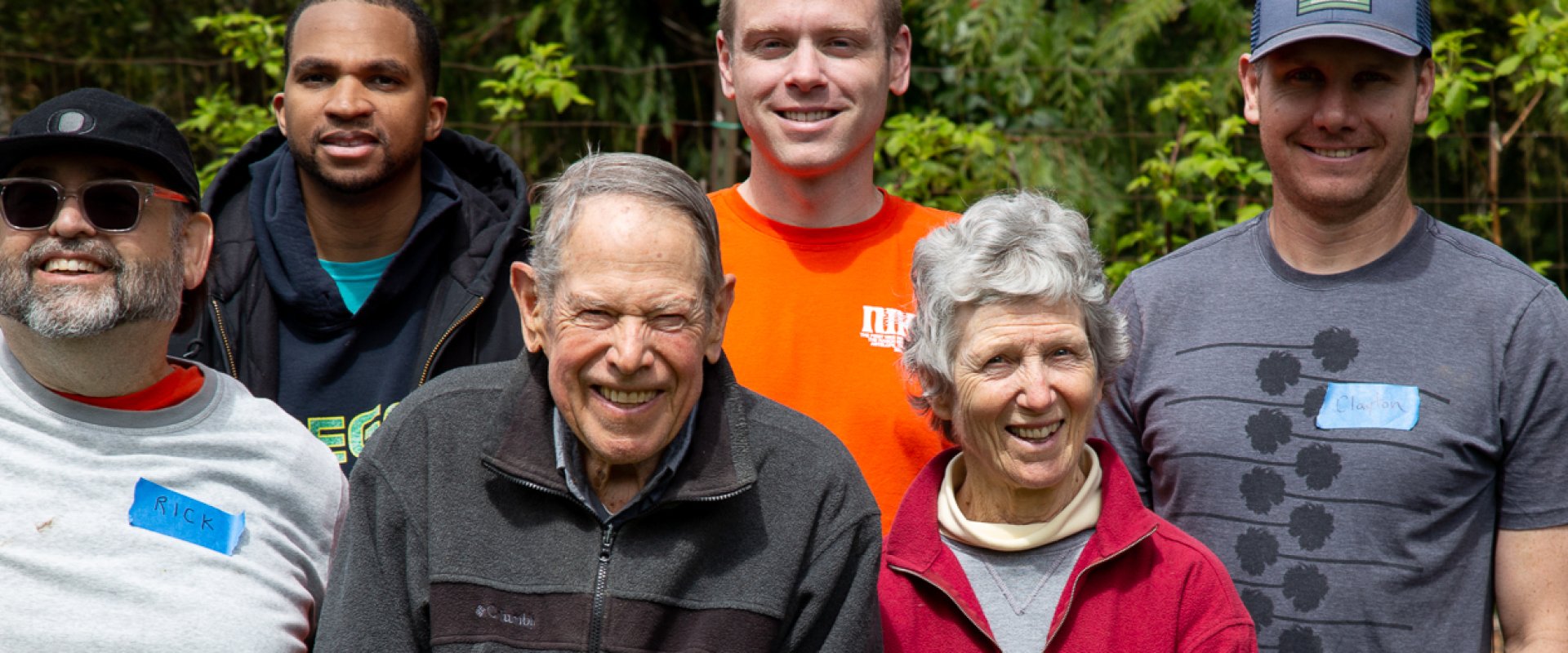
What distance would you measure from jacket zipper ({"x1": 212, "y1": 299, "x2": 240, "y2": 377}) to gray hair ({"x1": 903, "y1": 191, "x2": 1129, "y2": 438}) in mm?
1554

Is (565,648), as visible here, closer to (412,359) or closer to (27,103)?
(412,359)

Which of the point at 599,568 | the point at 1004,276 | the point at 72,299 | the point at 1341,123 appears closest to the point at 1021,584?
the point at 1004,276

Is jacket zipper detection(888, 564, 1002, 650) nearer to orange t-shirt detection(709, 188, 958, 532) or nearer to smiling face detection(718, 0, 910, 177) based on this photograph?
orange t-shirt detection(709, 188, 958, 532)

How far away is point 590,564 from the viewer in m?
2.46

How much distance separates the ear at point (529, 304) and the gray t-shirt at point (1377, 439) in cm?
A: 129

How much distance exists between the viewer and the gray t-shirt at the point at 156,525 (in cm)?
265

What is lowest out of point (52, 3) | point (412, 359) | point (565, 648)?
point (565, 648)

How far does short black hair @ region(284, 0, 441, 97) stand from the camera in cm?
375

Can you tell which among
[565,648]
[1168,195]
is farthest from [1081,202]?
[565,648]

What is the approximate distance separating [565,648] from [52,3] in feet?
18.9

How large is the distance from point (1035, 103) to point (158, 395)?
13.3 ft

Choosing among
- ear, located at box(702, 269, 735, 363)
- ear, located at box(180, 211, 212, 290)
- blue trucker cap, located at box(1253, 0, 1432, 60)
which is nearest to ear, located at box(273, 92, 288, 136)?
ear, located at box(180, 211, 212, 290)

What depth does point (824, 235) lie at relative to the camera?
330 centimetres

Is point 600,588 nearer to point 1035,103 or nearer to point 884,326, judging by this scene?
point 884,326
